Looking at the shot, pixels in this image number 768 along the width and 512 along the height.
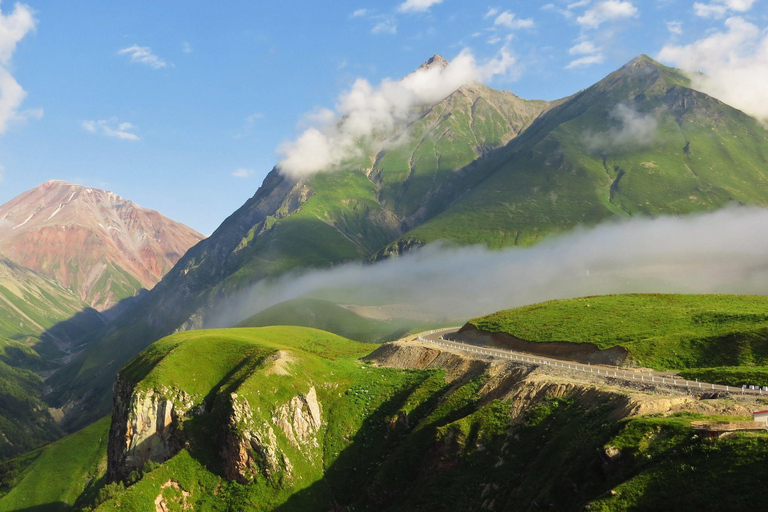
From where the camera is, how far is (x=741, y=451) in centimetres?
3522

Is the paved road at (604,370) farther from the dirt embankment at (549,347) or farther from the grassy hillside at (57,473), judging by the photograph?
the grassy hillside at (57,473)

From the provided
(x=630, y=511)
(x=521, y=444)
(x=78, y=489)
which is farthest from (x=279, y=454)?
(x=78, y=489)

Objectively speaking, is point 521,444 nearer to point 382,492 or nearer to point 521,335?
point 382,492

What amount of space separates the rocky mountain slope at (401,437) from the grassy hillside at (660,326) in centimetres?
1570

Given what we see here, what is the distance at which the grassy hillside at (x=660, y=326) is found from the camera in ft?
232

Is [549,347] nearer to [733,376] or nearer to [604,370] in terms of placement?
[604,370]

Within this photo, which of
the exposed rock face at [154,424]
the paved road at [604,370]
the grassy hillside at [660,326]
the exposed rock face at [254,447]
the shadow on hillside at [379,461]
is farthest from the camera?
the exposed rock face at [154,424]

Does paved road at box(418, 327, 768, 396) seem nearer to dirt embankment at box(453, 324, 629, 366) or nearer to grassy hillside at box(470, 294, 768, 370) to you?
dirt embankment at box(453, 324, 629, 366)

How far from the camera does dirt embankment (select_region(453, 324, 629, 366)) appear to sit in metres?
77.2

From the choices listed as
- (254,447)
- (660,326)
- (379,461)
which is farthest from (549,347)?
(254,447)

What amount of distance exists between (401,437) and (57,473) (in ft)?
338

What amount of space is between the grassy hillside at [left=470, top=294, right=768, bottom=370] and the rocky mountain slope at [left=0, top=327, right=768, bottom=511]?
15.7m

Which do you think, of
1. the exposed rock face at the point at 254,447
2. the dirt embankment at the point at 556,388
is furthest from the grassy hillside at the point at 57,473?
the dirt embankment at the point at 556,388

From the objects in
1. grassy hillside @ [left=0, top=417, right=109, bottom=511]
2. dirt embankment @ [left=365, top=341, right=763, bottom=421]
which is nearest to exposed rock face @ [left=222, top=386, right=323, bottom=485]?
dirt embankment @ [left=365, top=341, right=763, bottom=421]
